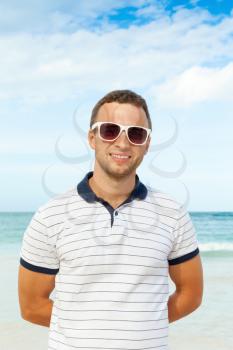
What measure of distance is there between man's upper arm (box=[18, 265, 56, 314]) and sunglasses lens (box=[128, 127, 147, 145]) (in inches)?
29.5

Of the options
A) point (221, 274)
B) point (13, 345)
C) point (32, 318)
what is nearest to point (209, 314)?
point (13, 345)

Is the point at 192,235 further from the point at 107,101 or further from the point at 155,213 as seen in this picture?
the point at 107,101

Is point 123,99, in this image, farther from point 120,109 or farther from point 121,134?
point 121,134

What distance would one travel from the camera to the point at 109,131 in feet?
8.43

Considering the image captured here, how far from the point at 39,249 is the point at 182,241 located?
0.66m

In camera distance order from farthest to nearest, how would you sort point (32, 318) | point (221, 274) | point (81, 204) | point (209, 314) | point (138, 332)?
point (221, 274), point (209, 314), point (32, 318), point (81, 204), point (138, 332)

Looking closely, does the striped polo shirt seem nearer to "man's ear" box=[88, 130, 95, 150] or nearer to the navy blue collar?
the navy blue collar

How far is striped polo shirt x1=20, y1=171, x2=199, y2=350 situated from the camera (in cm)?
240

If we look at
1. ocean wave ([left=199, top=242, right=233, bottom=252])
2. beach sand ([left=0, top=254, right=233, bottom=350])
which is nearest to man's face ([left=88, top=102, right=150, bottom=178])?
beach sand ([left=0, top=254, right=233, bottom=350])

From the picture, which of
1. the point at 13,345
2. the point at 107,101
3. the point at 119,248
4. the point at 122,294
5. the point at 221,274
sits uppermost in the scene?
the point at 107,101

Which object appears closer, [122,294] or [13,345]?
[122,294]

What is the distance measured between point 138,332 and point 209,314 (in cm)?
553

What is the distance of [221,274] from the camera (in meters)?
11.9

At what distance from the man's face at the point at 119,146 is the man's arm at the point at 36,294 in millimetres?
607
